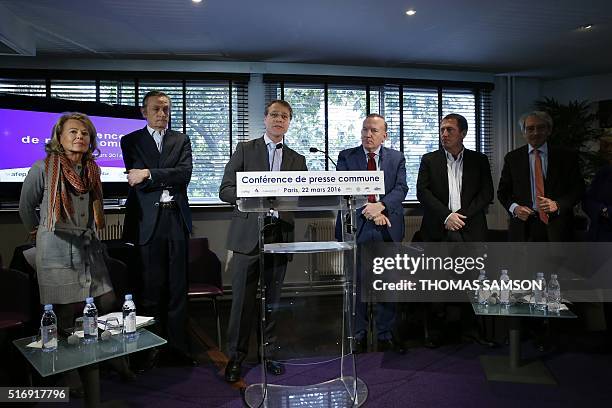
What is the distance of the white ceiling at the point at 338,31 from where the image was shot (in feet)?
11.8

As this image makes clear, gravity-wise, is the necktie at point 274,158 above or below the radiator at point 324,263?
above

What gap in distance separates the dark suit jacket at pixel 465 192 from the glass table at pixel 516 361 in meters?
0.62

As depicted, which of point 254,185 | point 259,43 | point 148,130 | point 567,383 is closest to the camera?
point 254,185

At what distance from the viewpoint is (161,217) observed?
2820mm

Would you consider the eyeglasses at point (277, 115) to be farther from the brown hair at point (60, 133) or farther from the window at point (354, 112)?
the window at point (354, 112)

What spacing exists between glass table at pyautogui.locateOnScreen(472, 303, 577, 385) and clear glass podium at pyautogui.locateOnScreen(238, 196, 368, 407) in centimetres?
89

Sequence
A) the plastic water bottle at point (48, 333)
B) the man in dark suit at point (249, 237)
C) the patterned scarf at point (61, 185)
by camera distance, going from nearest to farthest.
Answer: the plastic water bottle at point (48, 333)
the patterned scarf at point (61, 185)
the man in dark suit at point (249, 237)

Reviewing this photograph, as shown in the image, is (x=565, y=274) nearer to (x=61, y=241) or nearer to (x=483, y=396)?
(x=483, y=396)

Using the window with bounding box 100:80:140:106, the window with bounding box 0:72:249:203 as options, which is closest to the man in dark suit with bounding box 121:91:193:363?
the window with bounding box 0:72:249:203

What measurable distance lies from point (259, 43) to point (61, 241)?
291 centimetres

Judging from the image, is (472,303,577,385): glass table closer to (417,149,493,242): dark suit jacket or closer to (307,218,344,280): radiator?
(417,149,493,242): dark suit jacket

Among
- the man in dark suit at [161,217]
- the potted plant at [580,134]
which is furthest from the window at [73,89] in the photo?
the potted plant at [580,134]

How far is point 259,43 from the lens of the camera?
446 centimetres

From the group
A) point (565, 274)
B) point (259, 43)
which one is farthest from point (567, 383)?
point (259, 43)
